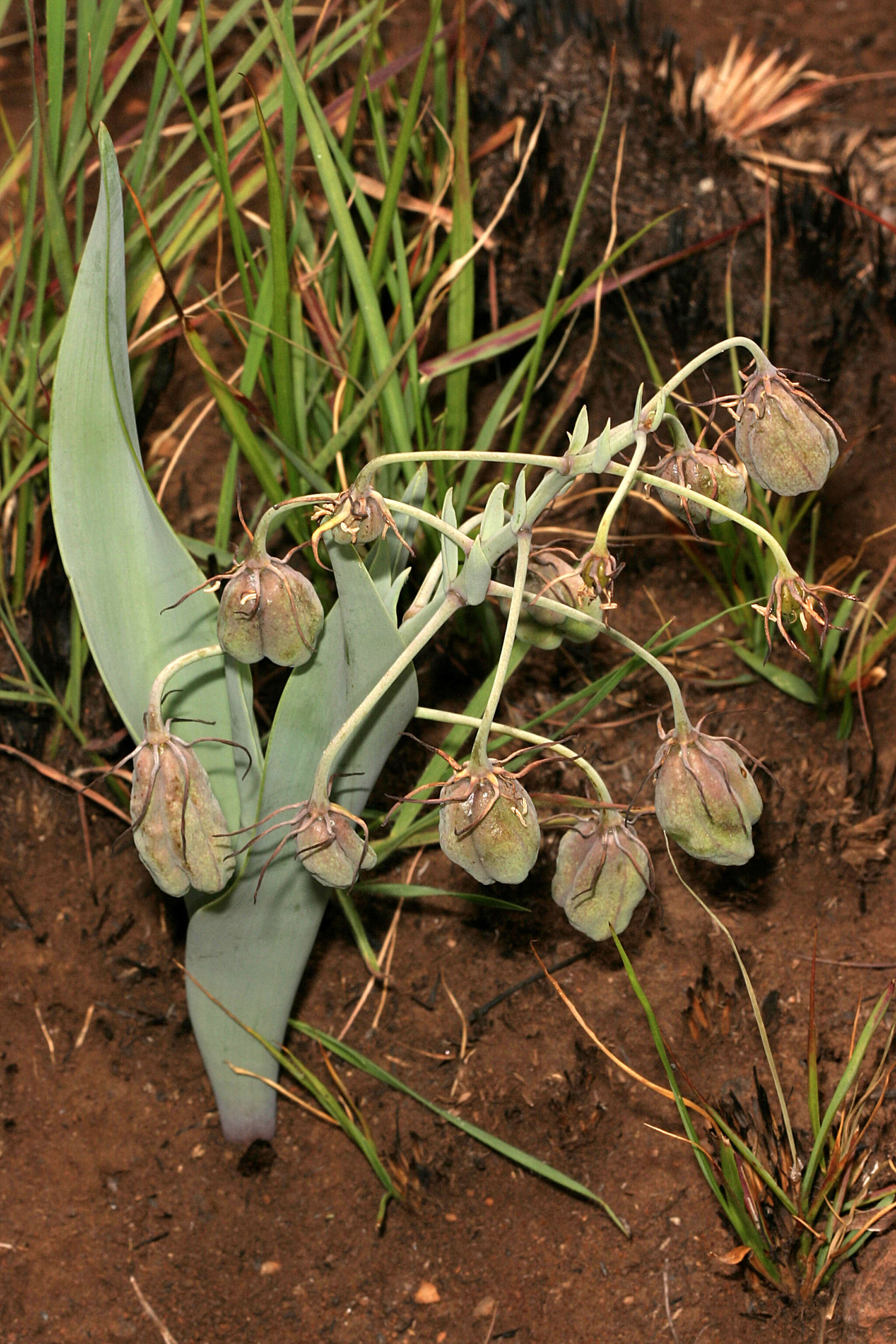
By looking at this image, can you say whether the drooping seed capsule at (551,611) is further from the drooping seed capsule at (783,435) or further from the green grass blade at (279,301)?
the green grass blade at (279,301)

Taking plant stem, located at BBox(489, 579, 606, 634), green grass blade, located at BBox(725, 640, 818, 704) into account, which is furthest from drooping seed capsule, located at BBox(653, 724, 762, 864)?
green grass blade, located at BBox(725, 640, 818, 704)

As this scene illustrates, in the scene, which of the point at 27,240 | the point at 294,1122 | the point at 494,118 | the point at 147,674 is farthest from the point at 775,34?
the point at 294,1122

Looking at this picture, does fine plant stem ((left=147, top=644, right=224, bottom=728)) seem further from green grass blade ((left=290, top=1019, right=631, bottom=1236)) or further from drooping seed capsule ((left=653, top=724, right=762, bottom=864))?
green grass blade ((left=290, top=1019, right=631, bottom=1236))

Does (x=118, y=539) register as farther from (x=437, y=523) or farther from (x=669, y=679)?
(x=669, y=679)

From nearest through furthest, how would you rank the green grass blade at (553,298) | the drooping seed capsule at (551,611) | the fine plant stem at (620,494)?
the fine plant stem at (620,494) → the drooping seed capsule at (551,611) → the green grass blade at (553,298)

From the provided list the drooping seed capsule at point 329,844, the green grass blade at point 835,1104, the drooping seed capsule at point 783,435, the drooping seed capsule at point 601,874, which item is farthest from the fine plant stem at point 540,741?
the green grass blade at point 835,1104
